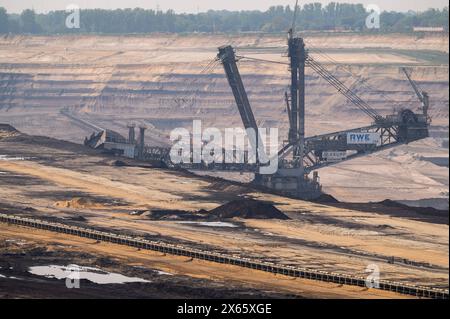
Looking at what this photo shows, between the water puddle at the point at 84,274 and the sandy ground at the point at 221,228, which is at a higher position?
the water puddle at the point at 84,274

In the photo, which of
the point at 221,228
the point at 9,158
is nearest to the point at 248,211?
the point at 221,228

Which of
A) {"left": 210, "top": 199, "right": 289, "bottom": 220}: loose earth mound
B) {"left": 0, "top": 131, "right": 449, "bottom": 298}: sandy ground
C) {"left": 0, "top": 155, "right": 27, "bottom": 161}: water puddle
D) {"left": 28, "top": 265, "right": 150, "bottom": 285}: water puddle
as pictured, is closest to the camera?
{"left": 28, "top": 265, "right": 150, "bottom": 285}: water puddle

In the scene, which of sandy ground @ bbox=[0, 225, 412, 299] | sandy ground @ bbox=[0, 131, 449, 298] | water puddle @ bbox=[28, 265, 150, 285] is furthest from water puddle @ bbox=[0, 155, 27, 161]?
water puddle @ bbox=[28, 265, 150, 285]

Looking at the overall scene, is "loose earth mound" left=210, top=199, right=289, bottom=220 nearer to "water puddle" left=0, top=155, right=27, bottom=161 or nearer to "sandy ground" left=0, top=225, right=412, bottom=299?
"sandy ground" left=0, top=225, right=412, bottom=299

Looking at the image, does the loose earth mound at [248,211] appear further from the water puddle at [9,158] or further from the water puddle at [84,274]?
the water puddle at [9,158]

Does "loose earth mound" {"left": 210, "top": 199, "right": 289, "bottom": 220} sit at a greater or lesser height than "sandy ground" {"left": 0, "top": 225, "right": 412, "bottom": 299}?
lesser

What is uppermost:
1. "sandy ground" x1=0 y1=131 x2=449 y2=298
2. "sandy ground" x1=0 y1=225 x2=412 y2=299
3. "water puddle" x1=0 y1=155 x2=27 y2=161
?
"sandy ground" x1=0 y1=225 x2=412 y2=299

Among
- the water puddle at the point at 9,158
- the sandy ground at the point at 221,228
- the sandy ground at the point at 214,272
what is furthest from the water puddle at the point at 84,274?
the water puddle at the point at 9,158

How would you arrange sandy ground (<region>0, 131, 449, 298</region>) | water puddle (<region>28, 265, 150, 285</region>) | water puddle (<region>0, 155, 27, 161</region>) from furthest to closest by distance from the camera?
1. water puddle (<region>0, 155, 27, 161</region>)
2. sandy ground (<region>0, 131, 449, 298</region>)
3. water puddle (<region>28, 265, 150, 285</region>)
